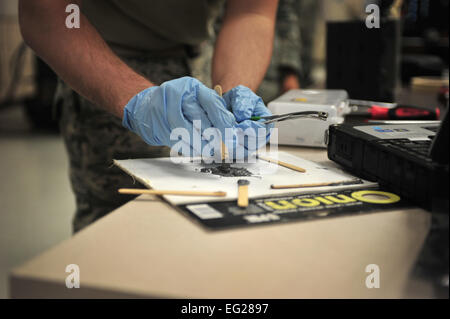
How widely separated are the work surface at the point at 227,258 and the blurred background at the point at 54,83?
0.88 meters

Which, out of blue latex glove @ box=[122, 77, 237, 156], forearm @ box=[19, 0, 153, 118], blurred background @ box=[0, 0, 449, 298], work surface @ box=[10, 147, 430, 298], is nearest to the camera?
work surface @ box=[10, 147, 430, 298]

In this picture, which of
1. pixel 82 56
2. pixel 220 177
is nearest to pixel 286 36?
pixel 82 56

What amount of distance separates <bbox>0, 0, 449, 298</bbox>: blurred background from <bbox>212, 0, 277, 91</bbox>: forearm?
0.20 meters

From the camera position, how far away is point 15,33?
15.4ft

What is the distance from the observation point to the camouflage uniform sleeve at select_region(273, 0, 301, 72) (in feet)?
6.91

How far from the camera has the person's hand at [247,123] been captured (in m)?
0.79

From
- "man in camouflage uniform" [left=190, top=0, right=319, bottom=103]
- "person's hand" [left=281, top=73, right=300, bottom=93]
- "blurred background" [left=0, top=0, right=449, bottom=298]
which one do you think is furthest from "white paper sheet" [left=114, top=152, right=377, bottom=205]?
"person's hand" [left=281, top=73, right=300, bottom=93]

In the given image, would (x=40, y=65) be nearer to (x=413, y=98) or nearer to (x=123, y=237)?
(x=413, y=98)

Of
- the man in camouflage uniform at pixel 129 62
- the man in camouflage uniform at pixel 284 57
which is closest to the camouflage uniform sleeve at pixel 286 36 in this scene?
the man in camouflage uniform at pixel 284 57

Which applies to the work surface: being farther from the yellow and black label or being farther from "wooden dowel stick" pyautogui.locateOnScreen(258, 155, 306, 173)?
"wooden dowel stick" pyautogui.locateOnScreen(258, 155, 306, 173)

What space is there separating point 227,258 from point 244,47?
2.45 ft

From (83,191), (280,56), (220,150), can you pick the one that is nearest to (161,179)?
(220,150)

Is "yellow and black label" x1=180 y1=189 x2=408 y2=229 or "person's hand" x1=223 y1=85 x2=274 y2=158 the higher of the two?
"person's hand" x1=223 y1=85 x2=274 y2=158

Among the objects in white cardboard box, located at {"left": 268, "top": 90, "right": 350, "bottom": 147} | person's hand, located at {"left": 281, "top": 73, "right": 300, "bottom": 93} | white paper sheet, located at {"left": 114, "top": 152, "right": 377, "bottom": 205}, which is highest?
person's hand, located at {"left": 281, "top": 73, "right": 300, "bottom": 93}
